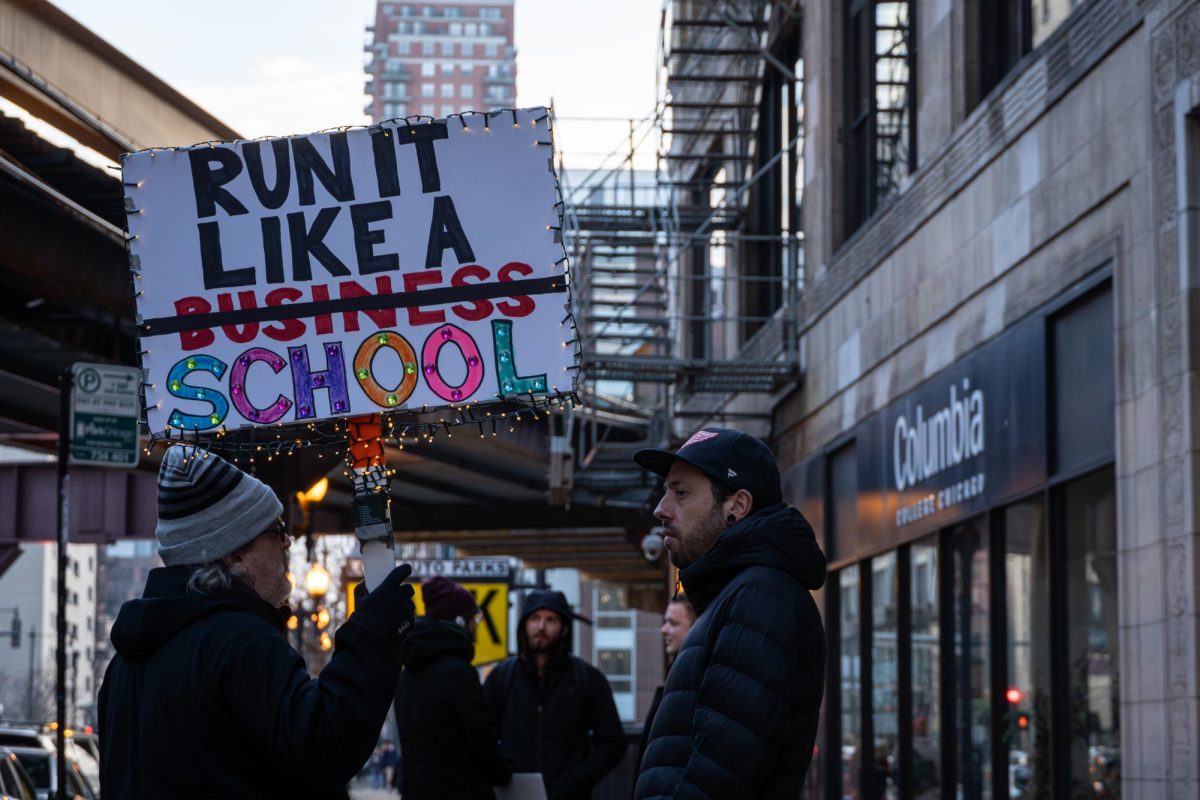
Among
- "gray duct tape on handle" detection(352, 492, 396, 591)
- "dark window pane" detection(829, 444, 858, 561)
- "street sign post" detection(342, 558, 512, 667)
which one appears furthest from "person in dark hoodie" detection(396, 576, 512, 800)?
"street sign post" detection(342, 558, 512, 667)

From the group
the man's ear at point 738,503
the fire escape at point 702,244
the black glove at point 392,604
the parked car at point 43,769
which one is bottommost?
the parked car at point 43,769

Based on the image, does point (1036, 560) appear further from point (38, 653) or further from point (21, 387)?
point (38, 653)

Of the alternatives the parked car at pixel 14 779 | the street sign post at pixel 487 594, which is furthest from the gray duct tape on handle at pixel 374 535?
the street sign post at pixel 487 594

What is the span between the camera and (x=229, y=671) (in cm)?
448

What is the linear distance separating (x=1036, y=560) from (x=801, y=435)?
8.27 meters

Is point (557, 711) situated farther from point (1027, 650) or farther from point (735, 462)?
point (735, 462)

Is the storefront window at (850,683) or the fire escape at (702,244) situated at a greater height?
the fire escape at (702,244)

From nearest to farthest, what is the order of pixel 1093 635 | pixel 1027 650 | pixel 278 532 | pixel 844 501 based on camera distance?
pixel 278 532 → pixel 1093 635 → pixel 1027 650 → pixel 844 501

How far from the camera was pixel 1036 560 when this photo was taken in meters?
13.9

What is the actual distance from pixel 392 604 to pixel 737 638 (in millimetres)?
966

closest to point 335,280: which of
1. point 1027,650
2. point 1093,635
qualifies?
point 1093,635

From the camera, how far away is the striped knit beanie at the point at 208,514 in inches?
187

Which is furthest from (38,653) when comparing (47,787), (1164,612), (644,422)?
(1164,612)

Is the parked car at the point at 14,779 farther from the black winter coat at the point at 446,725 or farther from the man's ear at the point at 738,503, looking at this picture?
the man's ear at the point at 738,503
